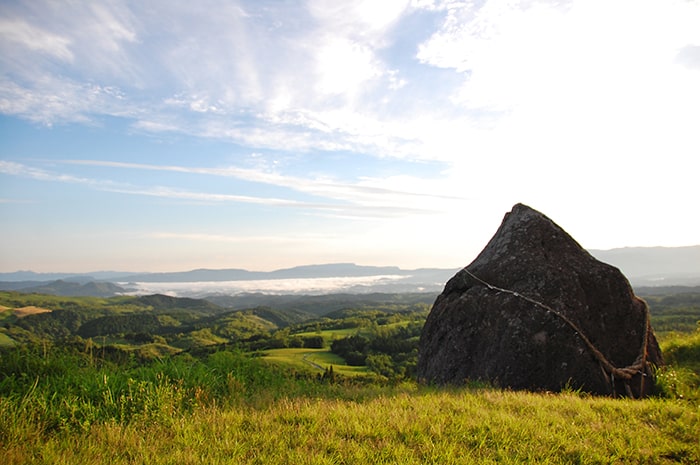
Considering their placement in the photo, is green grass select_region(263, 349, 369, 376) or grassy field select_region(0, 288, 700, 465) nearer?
grassy field select_region(0, 288, 700, 465)

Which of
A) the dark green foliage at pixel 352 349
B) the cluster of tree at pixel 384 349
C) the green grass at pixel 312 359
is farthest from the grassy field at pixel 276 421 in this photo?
the dark green foliage at pixel 352 349

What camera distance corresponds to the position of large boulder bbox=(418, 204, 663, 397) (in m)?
9.08

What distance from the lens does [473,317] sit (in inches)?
424

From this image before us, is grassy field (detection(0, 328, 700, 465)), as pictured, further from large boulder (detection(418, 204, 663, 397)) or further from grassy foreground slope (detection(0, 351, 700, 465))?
large boulder (detection(418, 204, 663, 397))

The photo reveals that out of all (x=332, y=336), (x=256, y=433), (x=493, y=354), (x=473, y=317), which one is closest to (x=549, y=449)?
(x=256, y=433)

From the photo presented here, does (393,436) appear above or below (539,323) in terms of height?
below

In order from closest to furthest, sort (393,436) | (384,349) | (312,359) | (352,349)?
(393,436), (312,359), (384,349), (352,349)

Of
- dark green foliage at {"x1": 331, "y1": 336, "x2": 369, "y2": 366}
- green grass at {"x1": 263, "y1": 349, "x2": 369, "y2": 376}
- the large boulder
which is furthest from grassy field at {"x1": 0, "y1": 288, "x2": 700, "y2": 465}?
dark green foliage at {"x1": 331, "y1": 336, "x2": 369, "y2": 366}

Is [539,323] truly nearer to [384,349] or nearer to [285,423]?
[285,423]

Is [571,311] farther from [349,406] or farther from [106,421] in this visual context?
[106,421]

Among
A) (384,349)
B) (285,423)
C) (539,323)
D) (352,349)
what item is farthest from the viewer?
(352,349)

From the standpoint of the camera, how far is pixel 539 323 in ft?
31.1

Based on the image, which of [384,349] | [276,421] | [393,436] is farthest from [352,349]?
[393,436]

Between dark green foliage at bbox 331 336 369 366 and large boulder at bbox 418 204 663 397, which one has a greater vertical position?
large boulder at bbox 418 204 663 397
